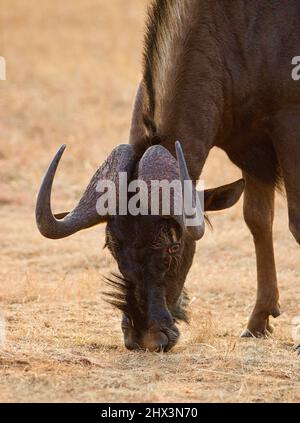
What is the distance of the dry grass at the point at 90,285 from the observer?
7.06m

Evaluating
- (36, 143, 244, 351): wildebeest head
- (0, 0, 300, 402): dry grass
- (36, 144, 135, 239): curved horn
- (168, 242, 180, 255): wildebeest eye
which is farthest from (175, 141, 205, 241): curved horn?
(0, 0, 300, 402): dry grass

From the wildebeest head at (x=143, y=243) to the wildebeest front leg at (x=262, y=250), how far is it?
1.80 m

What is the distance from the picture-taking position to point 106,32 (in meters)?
29.4

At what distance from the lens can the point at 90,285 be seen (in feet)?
35.2

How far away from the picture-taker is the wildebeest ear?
8.14m

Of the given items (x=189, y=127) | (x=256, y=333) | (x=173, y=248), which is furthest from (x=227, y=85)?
(x=256, y=333)

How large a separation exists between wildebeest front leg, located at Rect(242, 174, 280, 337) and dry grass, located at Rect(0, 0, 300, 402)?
0.20 m

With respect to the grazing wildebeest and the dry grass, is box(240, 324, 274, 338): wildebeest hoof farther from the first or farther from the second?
the grazing wildebeest

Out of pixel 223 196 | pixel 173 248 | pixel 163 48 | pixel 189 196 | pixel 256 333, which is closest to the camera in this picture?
pixel 189 196

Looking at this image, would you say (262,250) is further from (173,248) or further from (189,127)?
(173,248)

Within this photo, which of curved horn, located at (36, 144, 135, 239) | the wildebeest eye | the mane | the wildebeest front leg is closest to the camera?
curved horn, located at (36, 144, 135, 239)

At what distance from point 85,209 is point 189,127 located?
40.5 inches

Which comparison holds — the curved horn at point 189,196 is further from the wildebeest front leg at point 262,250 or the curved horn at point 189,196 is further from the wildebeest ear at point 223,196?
the wildebeest front leg at point 262,250

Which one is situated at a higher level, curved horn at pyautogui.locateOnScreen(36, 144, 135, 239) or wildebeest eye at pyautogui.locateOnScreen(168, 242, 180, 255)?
curved horn at pyautogui.locateOnScreen(36, 144, 135, 239)
